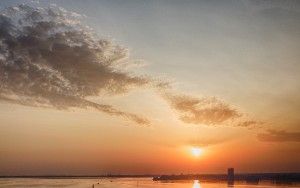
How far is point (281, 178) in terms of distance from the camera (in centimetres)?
17175

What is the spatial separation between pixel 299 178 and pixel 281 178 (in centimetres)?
1095

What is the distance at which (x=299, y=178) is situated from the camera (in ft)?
531

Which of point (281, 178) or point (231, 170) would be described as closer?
point (231, 170)

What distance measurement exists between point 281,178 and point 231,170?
2962cm

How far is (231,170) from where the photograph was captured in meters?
158

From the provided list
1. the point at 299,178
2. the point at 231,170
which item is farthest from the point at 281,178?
the point at 231,170

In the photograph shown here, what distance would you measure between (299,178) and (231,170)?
30.1 meters

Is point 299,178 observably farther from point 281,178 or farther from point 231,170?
point 231,170
